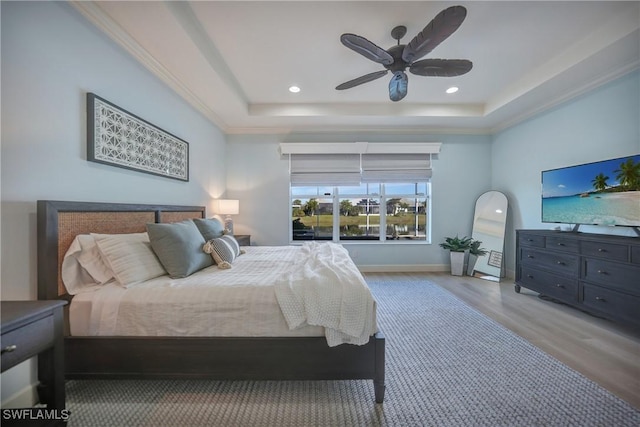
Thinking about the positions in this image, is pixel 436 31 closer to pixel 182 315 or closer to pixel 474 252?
pixel 182 315

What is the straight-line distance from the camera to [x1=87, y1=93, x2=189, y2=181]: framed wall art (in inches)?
70.8

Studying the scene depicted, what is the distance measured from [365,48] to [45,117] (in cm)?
214

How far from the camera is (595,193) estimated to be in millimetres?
2646

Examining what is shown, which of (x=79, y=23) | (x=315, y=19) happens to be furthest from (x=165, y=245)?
(x=315, y=19)

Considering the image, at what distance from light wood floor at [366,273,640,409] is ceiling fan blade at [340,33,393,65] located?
2655mm

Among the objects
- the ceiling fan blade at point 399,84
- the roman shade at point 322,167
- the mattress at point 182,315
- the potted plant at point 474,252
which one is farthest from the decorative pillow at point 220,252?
the potted plant at point 474,252

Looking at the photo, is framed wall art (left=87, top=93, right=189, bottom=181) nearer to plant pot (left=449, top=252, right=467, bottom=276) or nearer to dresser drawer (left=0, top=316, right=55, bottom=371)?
dresser drawer (left=0, top=316, right=55, bottom=371)

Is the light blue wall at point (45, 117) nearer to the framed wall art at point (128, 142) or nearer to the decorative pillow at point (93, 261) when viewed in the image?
the framed wall art at point (128, 142)

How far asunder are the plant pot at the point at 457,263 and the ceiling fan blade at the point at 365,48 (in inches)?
129

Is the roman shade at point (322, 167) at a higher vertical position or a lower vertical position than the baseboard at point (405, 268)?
higher

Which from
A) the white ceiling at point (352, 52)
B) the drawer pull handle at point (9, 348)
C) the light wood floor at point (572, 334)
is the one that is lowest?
the light wood floor at point (572, 334)

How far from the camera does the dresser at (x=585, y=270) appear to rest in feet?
7.16

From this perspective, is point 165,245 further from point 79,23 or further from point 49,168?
point 79,23

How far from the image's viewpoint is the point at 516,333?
7.41 feet
